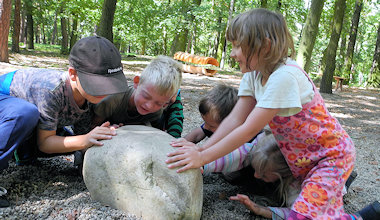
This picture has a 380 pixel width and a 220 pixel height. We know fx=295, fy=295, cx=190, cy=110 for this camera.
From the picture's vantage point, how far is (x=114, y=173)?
76.9 inches

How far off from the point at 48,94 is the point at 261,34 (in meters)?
1.49

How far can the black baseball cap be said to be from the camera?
6.49ft

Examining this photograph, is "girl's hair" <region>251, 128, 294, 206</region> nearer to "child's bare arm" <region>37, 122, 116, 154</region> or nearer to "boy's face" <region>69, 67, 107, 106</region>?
"child's bare arm" <region>37, 122, 116, 154</region>

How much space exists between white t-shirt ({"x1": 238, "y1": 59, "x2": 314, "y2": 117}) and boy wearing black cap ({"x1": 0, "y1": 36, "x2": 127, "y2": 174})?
1.02 meters

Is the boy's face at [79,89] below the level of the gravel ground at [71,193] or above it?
above

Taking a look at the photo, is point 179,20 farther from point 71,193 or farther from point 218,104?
point 71,193

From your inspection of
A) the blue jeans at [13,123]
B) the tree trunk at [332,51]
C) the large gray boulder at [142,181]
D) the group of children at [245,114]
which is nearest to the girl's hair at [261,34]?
the group of children at [245,114]

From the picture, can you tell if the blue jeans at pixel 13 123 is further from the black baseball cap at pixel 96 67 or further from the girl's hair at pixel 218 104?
the girl's hair at pixel 218 104

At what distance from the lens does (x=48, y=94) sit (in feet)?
6.77

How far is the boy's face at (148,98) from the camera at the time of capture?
7.74 feet

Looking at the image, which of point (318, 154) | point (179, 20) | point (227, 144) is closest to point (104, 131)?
point (227, 144)

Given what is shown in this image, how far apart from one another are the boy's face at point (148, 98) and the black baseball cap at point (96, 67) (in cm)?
29

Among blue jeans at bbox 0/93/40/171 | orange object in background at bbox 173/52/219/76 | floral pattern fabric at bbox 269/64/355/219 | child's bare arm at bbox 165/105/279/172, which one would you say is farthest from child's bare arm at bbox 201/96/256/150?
orange object in background at bbox 173/52/219/76

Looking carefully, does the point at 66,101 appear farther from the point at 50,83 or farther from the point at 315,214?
the point at 315,214
